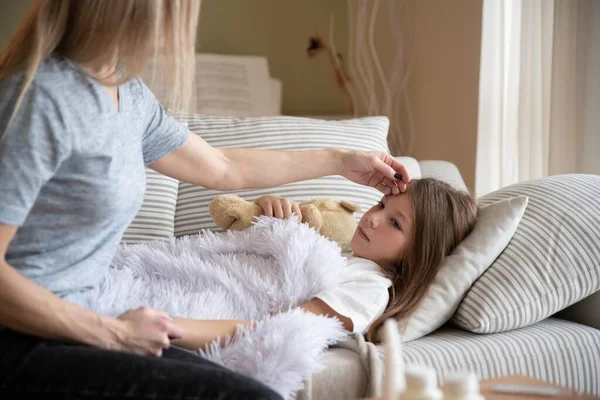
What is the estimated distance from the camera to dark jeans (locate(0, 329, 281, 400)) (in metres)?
1.06

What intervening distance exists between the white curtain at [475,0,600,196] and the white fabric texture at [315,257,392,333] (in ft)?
3.56

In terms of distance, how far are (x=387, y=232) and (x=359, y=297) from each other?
26cm

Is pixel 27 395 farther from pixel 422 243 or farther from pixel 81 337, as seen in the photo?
pixel 422 243

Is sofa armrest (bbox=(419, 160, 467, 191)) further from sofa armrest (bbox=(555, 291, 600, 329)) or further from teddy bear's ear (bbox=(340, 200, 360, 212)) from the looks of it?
sofa armrest (bbox=(555, 291, 600, 329))

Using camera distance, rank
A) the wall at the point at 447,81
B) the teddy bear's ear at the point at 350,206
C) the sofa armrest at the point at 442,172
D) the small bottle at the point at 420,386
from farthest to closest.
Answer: the wall at the point at 447,81
the sofa armrest at the point at 442,172
the teddy bear's ear at the point at 350,206
the small bottle at the point at 420,386

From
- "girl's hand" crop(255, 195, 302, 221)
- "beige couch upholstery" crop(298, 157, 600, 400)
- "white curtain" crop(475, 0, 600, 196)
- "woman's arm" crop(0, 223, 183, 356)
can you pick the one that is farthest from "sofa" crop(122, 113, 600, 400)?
"white curtain" crop(475, 0, 600, 196)

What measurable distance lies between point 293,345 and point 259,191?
808 millimetres

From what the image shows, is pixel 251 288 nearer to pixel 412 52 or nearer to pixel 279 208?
pixel 279 208

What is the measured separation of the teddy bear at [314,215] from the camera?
183 cm

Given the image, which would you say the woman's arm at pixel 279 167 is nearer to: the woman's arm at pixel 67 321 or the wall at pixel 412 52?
the woman's arm at pixel 67 321

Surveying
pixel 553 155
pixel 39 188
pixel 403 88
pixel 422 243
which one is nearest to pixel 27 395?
pixel 39 188

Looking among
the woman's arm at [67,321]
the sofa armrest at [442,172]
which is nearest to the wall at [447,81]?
the sofa armrest at [442,172]

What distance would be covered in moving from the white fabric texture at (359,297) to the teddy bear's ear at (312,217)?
20 cm

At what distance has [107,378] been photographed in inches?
42.0
